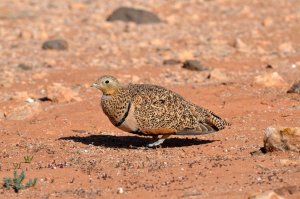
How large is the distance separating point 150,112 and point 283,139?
1.60 metres

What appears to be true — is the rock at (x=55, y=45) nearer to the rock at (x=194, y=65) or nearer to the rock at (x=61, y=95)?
the rock at (x=194, y=65)

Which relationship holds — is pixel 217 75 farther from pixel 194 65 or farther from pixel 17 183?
pixel 17 183

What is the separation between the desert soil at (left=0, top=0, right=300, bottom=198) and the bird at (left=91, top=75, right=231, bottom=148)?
25cm

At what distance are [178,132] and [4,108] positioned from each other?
4453 mm

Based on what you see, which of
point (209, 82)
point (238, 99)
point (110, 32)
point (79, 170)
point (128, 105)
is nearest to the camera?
point (79, 170)

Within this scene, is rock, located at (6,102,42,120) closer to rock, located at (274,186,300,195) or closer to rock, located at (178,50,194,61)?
rock, located at (178,50,194,61)

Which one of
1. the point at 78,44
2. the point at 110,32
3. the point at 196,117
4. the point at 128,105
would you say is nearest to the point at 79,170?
the point at 128,105

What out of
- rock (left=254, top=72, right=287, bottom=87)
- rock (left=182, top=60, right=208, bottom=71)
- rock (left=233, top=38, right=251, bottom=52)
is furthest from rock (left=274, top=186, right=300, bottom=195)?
rock (left=233, top=38, right=251, bottom=52)

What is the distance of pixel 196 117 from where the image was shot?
943cm

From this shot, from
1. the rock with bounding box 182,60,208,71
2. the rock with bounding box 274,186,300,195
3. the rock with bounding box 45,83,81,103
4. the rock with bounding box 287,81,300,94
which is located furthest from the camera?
the rock with bounding box 182,60,208,71

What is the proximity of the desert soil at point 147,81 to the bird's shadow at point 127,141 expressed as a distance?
15 mm

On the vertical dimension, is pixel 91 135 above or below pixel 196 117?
below

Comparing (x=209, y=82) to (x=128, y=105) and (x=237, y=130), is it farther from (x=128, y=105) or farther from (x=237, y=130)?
(x=128, y=105)

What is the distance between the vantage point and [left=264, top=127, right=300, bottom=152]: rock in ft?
27.1
